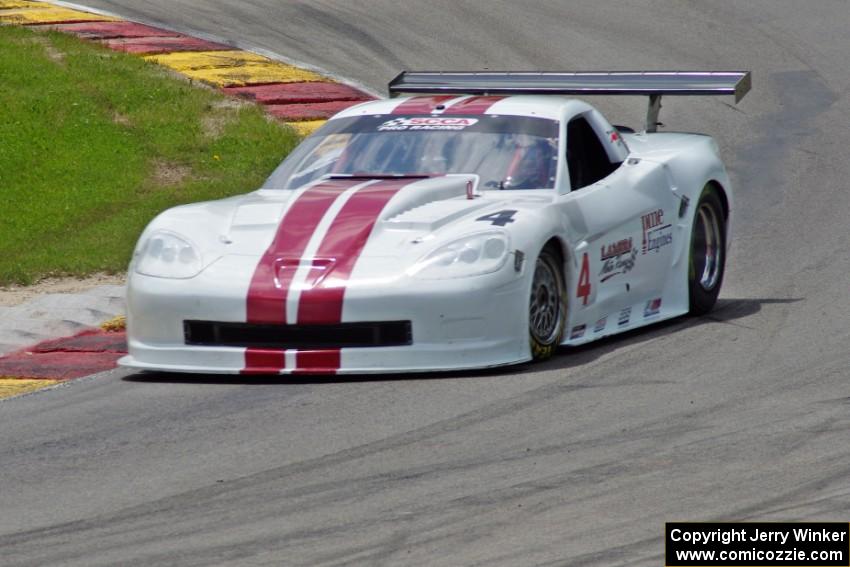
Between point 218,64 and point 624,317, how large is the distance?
949 cm

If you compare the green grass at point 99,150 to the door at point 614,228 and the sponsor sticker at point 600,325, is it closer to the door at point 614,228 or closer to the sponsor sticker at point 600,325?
the door at point 614,228

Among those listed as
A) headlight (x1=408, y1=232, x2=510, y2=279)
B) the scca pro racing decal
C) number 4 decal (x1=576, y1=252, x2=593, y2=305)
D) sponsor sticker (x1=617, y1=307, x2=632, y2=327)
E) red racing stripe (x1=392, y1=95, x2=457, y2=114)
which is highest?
red racing stripe (x1=392, y1=95, x2=457, y2=114)

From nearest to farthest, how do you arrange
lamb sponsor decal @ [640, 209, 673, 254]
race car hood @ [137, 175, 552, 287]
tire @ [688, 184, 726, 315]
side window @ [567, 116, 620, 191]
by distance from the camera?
race car hood @ [137, 175, 552, 287], side window @ [567, 116, 620, 191], lamb sponsor decal @ [640, 209, 673, 254], tire @ [688, 184, 726, 315]

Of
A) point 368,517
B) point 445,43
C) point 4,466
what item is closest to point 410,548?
point 368,517

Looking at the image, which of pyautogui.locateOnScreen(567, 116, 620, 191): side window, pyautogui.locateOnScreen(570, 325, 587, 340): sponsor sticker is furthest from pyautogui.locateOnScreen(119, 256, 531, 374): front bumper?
pyautogui.locateOnScreen(567, 116, 620, 191): side window

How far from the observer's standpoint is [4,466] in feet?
20.4

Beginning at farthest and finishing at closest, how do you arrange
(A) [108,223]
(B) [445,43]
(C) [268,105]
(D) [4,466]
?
(B) [445,43] < (C) [268,105] < (A) [108,223] < (D) [4,466]

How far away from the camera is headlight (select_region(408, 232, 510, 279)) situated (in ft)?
24.6

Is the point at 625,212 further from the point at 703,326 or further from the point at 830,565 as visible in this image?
the point at 830,565

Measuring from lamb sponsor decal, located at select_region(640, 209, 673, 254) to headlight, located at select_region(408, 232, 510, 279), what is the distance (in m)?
1.45

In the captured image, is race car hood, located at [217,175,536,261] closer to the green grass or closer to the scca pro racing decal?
the scca pro racing decal

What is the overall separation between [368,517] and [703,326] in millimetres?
4019

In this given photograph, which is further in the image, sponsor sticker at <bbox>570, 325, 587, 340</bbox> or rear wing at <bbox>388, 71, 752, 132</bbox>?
rear wing at <bbox>388, 71, 752, 132</bbox>

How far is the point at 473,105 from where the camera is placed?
354 inches
